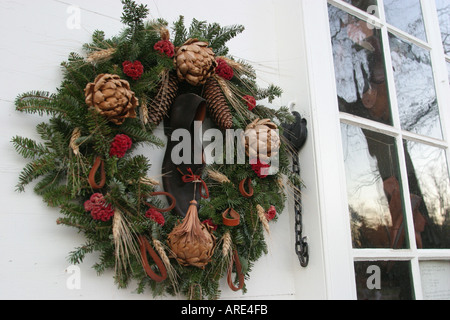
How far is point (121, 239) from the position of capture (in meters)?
0.65

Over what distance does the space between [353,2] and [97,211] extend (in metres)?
1.15

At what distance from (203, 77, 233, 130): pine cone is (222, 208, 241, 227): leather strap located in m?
0.21

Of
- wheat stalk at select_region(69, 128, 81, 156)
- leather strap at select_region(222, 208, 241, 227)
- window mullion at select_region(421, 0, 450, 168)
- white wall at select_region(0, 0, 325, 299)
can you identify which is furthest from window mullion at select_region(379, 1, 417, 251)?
wheat stalk at select_region(69, 128, 81, 156)

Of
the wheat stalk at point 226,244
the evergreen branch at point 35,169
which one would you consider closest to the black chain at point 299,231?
the wheat stalk at point 226,244

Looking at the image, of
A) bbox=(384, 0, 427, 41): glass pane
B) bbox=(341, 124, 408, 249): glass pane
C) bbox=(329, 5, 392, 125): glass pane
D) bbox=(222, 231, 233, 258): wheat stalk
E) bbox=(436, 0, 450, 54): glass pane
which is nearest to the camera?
bbox=(222, 231, 233, 258): wheat stalk

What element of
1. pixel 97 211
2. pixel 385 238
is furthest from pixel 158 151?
pixel 385 238

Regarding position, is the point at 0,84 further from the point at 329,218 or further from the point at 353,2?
the point at 353,2

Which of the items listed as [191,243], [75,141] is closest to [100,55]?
[75,141]

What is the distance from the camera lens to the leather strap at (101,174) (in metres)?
0.64

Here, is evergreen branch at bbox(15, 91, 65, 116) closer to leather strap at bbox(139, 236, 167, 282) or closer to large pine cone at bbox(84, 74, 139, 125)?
large pine cone at bbox(84, 74, 139, 125)

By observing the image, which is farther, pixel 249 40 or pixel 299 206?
pixel 249 40

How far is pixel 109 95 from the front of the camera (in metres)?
0.65

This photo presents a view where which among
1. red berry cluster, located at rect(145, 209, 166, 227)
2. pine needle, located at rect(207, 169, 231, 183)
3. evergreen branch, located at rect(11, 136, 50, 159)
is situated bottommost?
red berry cluster, located at rect(145, 209, 166, 227)

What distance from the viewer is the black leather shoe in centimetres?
78
